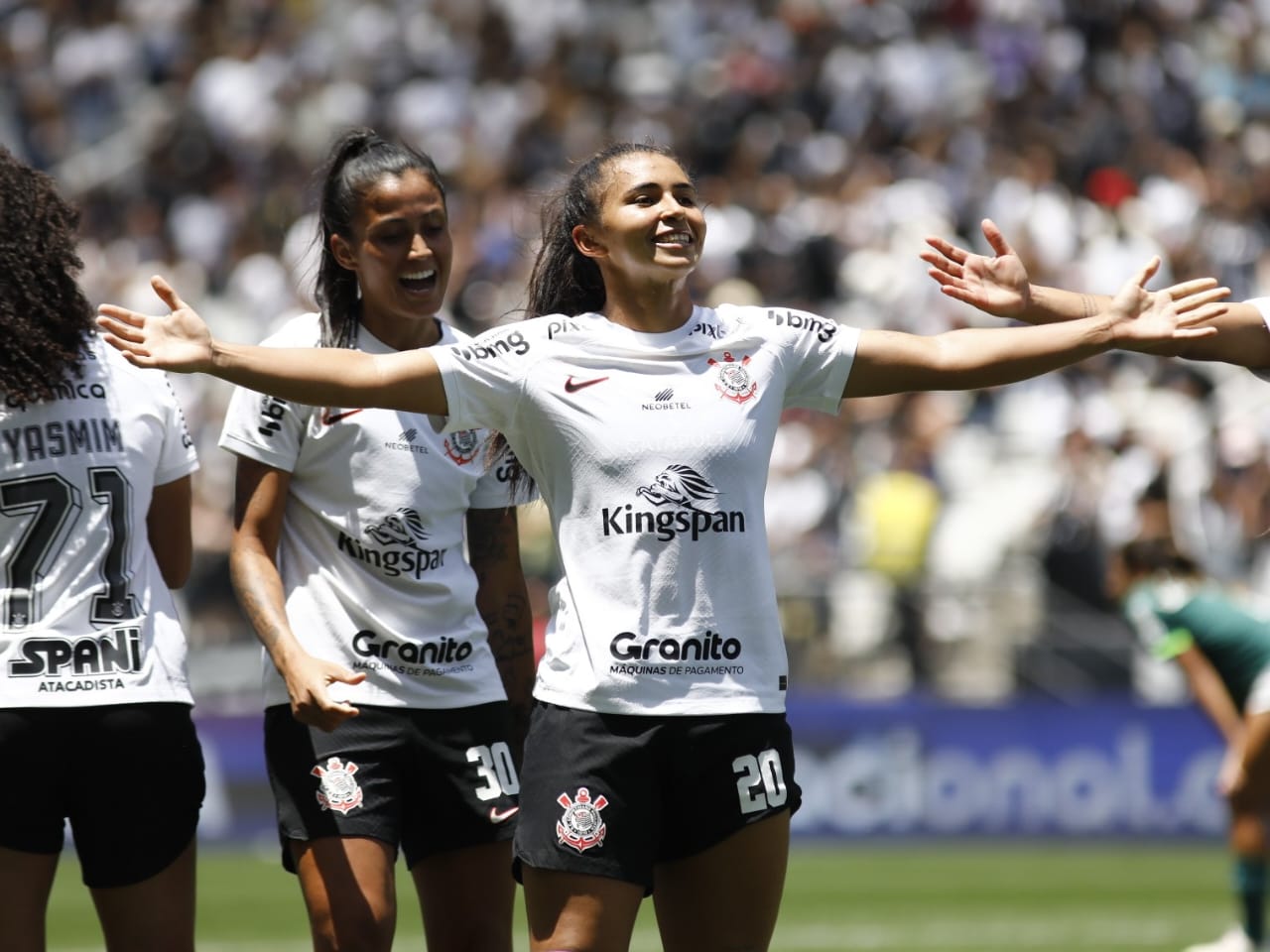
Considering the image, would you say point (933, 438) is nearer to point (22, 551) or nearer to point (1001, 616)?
point (1001, 616)

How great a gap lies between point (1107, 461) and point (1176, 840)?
311 cm

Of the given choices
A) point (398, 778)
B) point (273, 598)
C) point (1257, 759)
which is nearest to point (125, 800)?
point (273, 598)

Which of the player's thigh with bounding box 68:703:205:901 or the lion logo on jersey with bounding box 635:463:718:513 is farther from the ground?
the lion logo on jersey with bounding box 635:463:718:513

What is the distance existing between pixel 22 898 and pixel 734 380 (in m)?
2.15

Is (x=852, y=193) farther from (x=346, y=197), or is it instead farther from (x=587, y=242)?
(x=587, y=242)

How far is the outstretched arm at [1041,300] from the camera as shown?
5.08 meters

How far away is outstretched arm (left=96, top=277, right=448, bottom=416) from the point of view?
187 inches

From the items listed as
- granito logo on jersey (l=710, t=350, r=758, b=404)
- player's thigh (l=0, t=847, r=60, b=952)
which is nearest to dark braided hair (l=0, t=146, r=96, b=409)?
player's thigh (l=0, t=847, r=60, b=952)

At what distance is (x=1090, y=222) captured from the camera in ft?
59.2

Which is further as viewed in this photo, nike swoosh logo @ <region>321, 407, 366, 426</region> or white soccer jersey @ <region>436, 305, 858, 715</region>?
nike swoosh logo @ <region>321, 407, 366, 426</region>

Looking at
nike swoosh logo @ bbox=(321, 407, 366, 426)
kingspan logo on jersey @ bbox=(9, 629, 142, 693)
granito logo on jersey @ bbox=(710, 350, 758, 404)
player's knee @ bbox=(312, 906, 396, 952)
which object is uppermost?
nike swoosh logo @ bbox=(321, 407, 366, 426)

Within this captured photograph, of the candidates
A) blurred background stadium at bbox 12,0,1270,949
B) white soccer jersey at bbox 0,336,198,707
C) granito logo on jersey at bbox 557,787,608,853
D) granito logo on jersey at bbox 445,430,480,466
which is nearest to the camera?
granito logo on jersey at bbox 557,787,608,853

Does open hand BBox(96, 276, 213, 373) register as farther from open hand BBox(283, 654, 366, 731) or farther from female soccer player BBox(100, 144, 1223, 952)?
open hand BBox(283, 654, 366, 731)

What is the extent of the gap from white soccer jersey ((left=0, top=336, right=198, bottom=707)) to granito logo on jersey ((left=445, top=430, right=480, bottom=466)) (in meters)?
0.83
